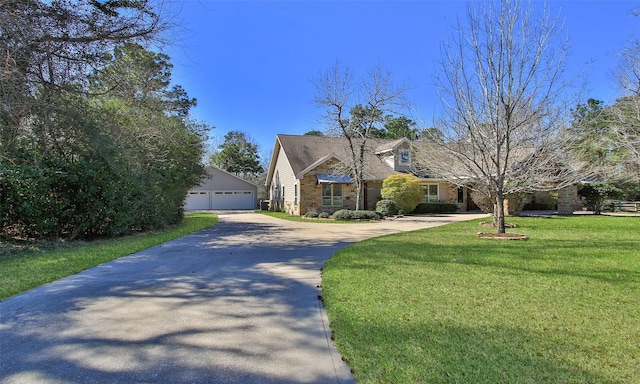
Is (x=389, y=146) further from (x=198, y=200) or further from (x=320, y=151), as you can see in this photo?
(x=198, y=200)

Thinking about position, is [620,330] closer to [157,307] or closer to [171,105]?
[157,307]

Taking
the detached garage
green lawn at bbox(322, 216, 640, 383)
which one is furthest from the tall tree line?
the detached garage

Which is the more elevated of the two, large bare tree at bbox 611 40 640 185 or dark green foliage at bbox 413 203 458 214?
large bare tree at bbox 611 40 640 185

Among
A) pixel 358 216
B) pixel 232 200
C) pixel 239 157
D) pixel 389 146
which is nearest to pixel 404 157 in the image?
pixel 389 146

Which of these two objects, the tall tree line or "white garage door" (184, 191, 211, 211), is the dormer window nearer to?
the tall tree line

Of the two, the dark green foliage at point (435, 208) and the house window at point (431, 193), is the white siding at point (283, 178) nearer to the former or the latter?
the dark green foliage at point (435, 208)

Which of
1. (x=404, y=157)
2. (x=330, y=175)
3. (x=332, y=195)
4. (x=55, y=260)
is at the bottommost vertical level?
(x=55, y=260)

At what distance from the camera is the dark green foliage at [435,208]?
2362cm

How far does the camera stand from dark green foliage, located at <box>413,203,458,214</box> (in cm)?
2362

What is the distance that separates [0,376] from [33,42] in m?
6.51

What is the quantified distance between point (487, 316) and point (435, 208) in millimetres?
20820

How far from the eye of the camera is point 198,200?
1356 inches

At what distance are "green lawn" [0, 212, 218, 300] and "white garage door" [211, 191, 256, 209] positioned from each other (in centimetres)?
2433

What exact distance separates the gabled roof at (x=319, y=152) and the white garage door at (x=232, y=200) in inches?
332
